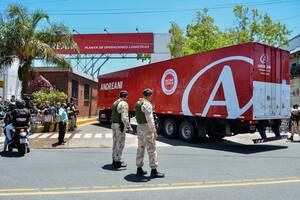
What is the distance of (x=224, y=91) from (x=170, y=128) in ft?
12.3

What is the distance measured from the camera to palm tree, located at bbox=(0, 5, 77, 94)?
1555 cm

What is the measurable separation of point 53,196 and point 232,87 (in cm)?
770

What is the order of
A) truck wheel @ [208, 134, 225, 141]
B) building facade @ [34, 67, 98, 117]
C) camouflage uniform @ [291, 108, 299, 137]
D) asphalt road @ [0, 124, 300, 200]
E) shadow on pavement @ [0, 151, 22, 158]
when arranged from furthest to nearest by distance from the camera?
building facade @ [34, 67, 98, 117]
truck wheel @ [208, 134, 225, 141]
camouflage uniform @ [291, 108, 299, 137]
shadow on pavement @ [0, 151, 22, 158]
asphalt road @ [0, 124, 300, 200]

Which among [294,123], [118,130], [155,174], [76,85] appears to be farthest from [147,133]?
[76,85]

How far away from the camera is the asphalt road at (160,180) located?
5684 millimetres

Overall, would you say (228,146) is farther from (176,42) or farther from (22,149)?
(176,42)

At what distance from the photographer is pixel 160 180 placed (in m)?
6.63

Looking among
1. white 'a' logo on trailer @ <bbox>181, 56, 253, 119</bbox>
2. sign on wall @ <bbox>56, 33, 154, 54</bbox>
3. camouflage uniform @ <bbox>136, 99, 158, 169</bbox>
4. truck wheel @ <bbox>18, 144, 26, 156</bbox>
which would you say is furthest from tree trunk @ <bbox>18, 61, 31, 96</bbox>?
sign on wall @ <bbox>56, 33, 154, 54</bbox>

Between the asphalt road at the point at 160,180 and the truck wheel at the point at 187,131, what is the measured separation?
2572 millimetres

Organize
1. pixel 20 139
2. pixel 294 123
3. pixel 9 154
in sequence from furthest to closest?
pixel 294 123, pixel 9 154, pixel 20 139

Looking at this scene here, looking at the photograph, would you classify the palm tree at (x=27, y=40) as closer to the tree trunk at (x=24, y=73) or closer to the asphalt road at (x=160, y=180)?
the tree trunk at (x=24, y=73)

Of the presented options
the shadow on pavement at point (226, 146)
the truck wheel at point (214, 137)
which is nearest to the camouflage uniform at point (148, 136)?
the shadow on pavement at point (226, 146)

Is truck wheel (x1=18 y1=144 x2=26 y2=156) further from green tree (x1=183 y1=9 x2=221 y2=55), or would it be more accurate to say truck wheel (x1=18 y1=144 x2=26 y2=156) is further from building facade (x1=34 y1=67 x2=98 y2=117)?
green tree (x1=183 y1=9 x2=221 y2=55)

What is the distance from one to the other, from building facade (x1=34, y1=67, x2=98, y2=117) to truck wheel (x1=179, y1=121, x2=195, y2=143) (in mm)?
8205
